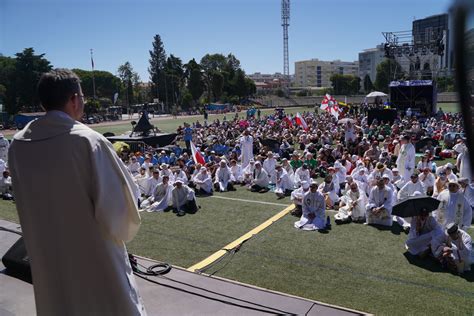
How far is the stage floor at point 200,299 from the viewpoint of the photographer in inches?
159

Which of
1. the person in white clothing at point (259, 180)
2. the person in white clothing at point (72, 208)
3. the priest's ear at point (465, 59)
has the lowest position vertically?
the person in white clothing at point (259, 180)

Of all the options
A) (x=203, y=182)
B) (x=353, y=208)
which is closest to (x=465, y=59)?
(x=353, y=208)

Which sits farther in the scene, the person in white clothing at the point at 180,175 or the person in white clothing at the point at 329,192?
the person in white clothing at the point at 180,175

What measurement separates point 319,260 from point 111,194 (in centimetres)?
504

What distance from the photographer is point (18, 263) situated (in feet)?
15.6

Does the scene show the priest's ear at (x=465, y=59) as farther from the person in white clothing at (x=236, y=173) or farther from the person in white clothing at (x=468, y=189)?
the person in white clothing at (x=236, y=173)

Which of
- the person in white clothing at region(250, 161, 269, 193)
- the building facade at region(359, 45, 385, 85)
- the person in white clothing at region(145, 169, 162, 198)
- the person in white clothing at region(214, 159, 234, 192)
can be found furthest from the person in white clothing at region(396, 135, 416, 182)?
the building facade at region(359, 45, 385, 85)

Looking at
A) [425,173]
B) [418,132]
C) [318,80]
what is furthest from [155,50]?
[318,80]

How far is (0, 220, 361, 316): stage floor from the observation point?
13.2 feet

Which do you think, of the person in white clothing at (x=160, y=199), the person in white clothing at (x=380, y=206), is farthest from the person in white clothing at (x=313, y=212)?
the person in white clothing at (x=160, y=199)

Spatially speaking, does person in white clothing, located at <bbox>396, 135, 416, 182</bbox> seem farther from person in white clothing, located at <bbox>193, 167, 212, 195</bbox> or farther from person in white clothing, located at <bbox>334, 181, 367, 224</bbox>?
person in white clothing, located at <bbox>193, 167, 212, 195</bbox>

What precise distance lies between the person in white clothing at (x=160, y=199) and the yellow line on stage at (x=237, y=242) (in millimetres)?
2747

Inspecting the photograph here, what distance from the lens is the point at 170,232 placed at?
775cm

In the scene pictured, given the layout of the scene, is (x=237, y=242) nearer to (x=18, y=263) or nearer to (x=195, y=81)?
(x=18, y=263)
